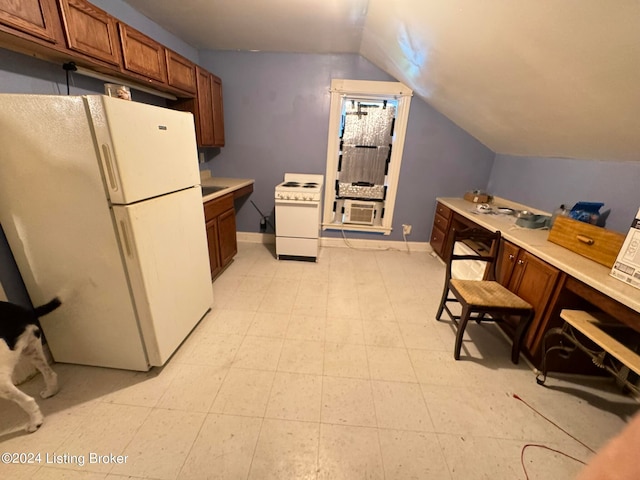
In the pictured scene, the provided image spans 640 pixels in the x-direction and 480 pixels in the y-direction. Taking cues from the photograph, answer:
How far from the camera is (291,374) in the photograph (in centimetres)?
159

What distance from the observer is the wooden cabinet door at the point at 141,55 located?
169 centimetres

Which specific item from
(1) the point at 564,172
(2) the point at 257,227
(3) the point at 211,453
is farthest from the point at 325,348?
(1) the point at 564,172

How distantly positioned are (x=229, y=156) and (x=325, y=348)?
8.91 feet

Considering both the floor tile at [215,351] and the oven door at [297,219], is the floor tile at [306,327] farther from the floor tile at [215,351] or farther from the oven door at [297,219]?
the oven door at [297,219]

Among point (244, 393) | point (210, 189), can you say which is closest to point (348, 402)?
point (244, 393)

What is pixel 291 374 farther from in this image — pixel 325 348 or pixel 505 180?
pixel 505 180

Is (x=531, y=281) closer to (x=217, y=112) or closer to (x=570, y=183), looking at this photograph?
(x=570, y=183)

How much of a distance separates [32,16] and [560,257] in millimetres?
2992

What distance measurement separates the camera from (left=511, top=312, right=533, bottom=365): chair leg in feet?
5.37

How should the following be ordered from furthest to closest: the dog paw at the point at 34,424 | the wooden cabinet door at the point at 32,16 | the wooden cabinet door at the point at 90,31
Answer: the wooden cabinet door at the point at 90,31
the dog paw at the point at 34,424
the wooden cabinet door at the point at 32,16

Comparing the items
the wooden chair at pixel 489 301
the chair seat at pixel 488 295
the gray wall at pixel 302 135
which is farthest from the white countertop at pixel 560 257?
the gray wall at pixel 302 135

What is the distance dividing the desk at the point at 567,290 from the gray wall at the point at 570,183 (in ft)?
1.36

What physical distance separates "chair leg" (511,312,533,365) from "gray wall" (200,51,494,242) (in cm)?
201

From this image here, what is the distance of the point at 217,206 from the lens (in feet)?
8.20
